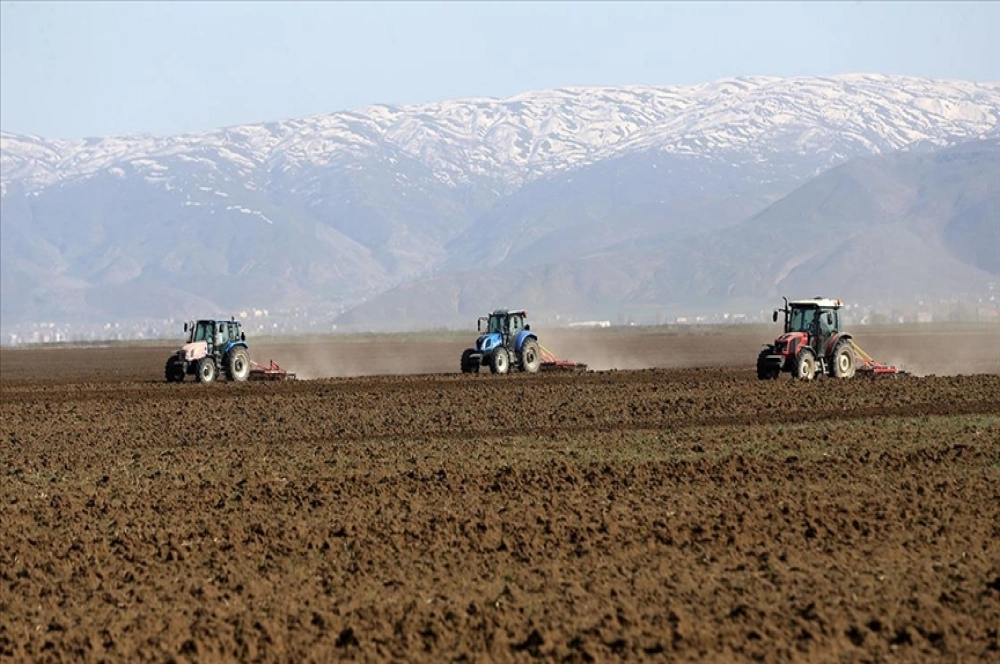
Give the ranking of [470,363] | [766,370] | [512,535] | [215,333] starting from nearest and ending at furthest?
[512,535] → [766,370] → [215,333] → [470,363]

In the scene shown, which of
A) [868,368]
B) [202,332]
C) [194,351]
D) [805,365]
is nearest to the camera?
[805,365]

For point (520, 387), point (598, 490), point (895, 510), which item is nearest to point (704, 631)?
point (895, 510)

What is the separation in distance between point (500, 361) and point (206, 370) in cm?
838

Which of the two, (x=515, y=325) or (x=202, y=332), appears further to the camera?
(x=515, y=325)

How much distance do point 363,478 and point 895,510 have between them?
7918 millimetres

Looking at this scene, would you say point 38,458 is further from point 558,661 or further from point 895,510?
point 558,661

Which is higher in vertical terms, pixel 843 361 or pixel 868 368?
pixel 843 361

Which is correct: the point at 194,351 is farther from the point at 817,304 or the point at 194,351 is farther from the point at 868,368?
the point at 868,368

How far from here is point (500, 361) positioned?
53.3 meters

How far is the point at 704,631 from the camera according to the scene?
49.6ft

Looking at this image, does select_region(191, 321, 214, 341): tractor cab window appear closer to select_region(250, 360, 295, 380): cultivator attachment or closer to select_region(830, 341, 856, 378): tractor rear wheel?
select_region(250, 360, 295, 380): cultivator attachment

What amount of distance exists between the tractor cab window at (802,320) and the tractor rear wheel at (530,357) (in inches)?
399

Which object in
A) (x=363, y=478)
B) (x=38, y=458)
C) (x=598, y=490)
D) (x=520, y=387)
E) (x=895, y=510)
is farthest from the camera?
(x=520, y=387)

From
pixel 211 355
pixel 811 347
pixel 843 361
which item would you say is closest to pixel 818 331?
pixel 811 347
